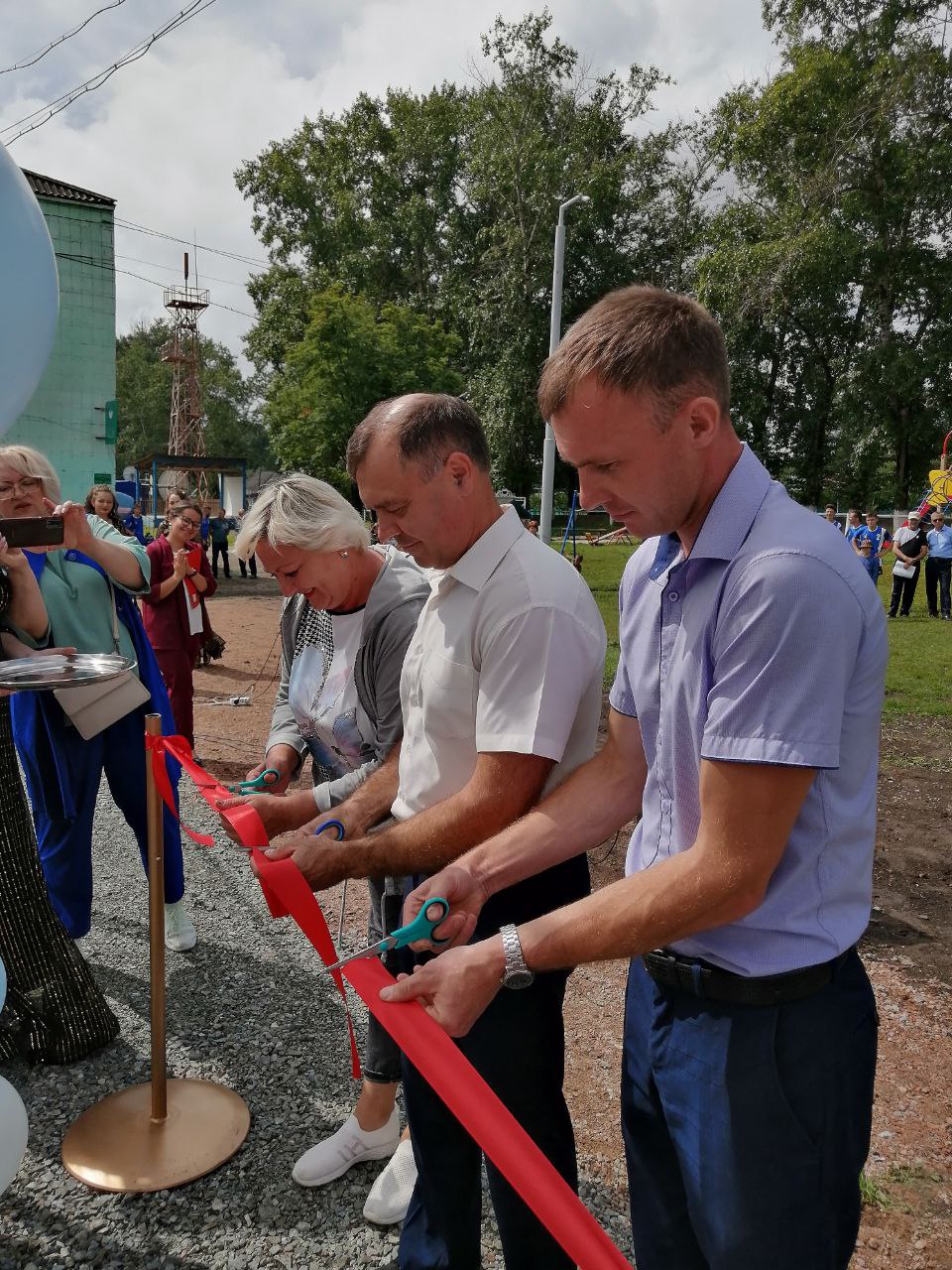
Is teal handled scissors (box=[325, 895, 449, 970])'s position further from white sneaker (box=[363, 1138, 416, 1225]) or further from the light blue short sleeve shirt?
white sneaker (box=[363, 1138, 416, 1225])

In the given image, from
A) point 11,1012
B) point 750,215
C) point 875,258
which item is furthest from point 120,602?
Result: point 875,258

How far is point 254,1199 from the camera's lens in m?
2.61

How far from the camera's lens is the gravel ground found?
245 cm

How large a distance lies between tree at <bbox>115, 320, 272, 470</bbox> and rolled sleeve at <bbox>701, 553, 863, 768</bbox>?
216 feet

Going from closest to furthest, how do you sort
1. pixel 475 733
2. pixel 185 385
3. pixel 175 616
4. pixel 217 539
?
pixel 475 733 < pixel 175 616 < pixel 217 539 < pixel 185 385

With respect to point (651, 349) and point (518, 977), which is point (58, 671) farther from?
point (651, 349)

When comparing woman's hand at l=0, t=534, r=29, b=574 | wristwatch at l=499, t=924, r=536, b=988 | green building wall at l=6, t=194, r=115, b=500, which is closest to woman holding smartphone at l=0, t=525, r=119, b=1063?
woman's hand at l=0, t=534, r=29, b=574

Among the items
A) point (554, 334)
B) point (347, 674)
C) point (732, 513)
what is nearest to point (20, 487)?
point (347, 674)

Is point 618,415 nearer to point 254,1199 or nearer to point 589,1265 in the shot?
point 589,1265

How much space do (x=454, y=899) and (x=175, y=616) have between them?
17.7 feet

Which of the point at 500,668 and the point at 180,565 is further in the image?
the point at 180,565

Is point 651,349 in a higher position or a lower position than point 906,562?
higher

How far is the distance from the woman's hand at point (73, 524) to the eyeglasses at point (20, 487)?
2.6 inches

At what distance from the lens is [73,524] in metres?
3.28
